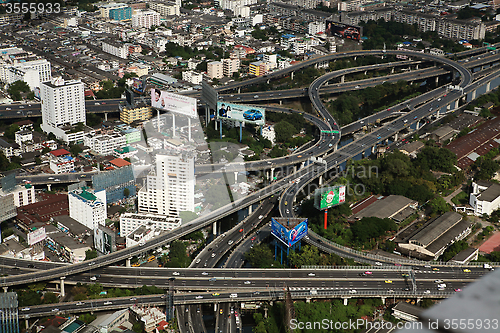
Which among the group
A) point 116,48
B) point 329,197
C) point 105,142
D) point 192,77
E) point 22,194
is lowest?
point 22,194

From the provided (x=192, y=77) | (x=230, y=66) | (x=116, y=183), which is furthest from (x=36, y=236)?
(x=230, y=66)

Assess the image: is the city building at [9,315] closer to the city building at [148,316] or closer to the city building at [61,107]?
the city building at [148,316]

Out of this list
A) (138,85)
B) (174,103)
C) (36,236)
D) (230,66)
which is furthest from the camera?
(230,66)

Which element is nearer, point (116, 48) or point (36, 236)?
point (36, 236)

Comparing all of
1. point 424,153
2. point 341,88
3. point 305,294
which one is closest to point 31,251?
point 305,294

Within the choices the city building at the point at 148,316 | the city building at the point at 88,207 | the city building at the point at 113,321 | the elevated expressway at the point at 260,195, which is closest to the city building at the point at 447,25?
the elevated expressway at the point at 260,195

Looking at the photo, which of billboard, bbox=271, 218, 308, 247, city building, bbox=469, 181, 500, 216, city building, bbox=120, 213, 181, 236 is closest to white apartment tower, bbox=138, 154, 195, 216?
city building, bbox=120, 213, 181, 236

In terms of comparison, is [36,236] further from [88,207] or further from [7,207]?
[88,207]
